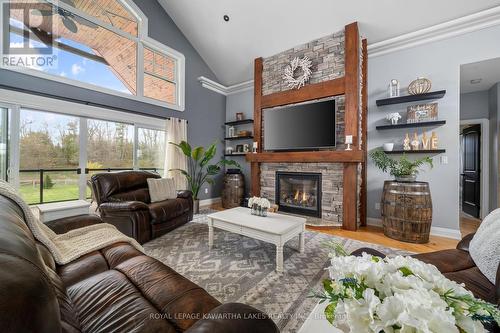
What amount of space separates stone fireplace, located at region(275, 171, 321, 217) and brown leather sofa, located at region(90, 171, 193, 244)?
189 cm

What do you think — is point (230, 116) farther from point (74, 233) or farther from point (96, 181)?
point (74, 233)

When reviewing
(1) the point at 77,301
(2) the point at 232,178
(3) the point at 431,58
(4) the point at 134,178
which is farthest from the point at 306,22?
(1) the point at 77,301

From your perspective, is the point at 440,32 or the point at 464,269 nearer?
the point at 464,269

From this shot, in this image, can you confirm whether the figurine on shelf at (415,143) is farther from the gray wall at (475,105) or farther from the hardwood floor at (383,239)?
the gray wall at (475,105)

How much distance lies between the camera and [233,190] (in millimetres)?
4941

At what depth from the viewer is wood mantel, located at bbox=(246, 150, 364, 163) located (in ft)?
10.9

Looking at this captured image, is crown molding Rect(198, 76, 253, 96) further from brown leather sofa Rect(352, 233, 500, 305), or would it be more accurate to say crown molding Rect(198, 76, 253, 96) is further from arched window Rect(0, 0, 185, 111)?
brown leather sofa Rect(352, 233, 500, 305)

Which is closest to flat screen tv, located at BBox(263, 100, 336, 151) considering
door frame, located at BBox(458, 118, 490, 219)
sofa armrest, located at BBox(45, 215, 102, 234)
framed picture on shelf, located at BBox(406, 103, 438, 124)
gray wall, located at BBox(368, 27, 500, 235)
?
gray wall, located at BBox(368, 27, 500, 235)

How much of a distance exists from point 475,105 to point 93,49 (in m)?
7.17

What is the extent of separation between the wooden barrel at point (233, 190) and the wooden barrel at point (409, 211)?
295 centimetres

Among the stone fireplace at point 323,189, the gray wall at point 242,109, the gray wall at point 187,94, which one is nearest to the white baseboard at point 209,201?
the gray wall at point 187,94

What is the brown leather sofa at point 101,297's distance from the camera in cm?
41

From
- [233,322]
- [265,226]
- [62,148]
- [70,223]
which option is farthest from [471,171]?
[62,148]

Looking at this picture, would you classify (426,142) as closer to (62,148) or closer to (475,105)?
(475,105)
